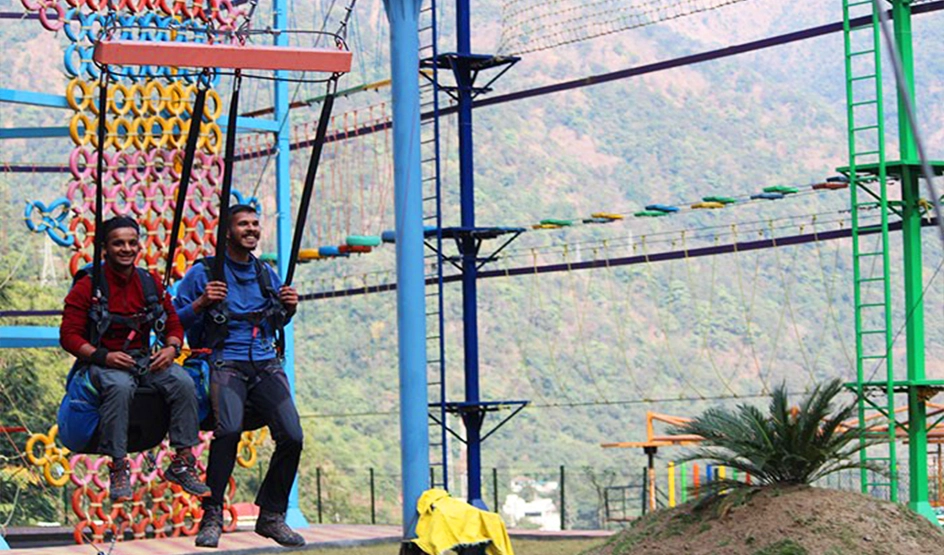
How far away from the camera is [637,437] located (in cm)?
5831

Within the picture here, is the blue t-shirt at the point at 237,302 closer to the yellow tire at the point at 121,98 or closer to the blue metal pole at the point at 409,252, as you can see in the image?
the blue metal pole at the point at 409,252

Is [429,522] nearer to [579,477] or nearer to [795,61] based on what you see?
[579,477]

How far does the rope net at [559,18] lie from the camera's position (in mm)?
19359

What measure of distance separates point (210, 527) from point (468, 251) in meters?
8.86

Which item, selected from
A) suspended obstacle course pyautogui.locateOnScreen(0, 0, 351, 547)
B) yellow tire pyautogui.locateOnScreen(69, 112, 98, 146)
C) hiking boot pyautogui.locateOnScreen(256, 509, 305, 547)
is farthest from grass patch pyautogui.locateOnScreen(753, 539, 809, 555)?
yellow tire pyautogui.locateOnScreen(69, 112, 98, 146)

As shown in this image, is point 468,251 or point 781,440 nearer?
point 781,440

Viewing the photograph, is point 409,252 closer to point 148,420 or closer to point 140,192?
point 148,420

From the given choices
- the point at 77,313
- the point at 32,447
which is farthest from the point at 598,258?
the point at 77,313

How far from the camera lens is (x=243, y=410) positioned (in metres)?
8.91

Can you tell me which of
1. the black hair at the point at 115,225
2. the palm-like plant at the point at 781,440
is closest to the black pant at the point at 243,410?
the black hair at the point at 115,225

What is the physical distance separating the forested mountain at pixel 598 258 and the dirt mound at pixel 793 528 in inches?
1195

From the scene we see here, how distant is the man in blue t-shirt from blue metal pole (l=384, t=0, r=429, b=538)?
333cm

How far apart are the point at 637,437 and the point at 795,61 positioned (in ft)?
128

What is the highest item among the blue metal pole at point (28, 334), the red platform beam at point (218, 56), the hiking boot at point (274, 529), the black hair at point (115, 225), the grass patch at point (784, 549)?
the red platform beam at point (218, 56)
